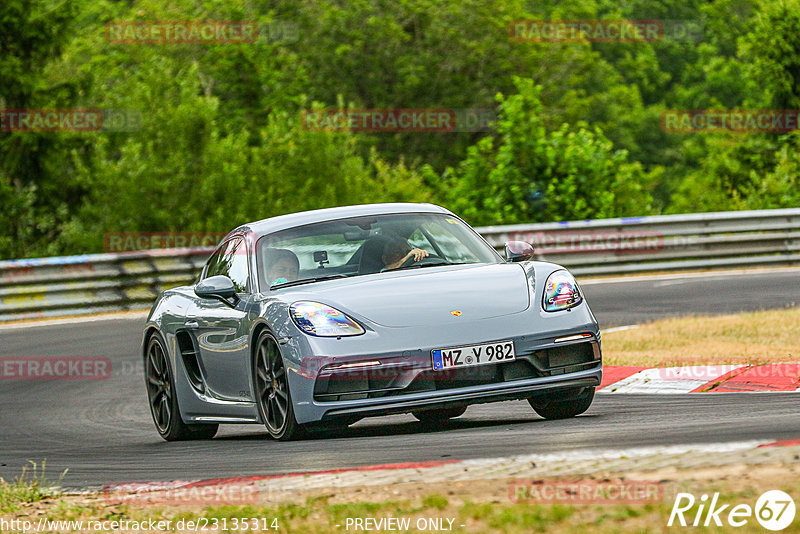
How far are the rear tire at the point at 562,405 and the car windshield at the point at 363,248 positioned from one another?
959mm

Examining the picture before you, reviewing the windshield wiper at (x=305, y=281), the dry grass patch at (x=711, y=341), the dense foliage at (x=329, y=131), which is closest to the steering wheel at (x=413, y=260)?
the windshield wiper at (x=305, y=281)

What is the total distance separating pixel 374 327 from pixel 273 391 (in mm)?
791

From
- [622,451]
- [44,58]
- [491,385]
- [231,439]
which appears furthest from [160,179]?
[622,451]

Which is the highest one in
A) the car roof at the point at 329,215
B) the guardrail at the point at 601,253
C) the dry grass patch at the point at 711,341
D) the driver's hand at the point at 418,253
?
the car roof at the point at 329,215

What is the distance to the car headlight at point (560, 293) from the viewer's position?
25.7ft

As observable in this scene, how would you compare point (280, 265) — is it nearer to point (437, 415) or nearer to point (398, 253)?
point (398, 253)

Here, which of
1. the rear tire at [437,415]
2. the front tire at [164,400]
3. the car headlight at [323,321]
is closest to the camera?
the car headlight at [323,321]

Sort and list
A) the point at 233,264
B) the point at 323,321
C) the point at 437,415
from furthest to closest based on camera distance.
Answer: the point at 437,415, the point at 233,264, the point at 323,321

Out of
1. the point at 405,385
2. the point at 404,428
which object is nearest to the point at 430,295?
the point at 405,385

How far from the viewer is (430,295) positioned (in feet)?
25.4

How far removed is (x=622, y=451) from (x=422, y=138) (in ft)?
163

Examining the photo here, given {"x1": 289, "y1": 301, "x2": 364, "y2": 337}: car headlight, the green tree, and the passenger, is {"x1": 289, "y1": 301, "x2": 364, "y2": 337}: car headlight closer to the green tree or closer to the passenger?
the passenger

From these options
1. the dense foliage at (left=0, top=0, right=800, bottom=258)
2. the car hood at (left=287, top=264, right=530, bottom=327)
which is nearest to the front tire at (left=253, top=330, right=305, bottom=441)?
the car hood at (left=287, top=264, right=530, bottom=327)

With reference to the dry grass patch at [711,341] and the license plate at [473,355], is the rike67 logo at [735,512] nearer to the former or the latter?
the license plate at [473,355]
